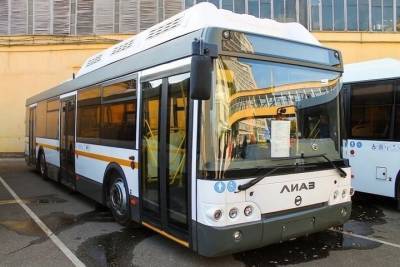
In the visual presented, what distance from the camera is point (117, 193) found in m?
7.67

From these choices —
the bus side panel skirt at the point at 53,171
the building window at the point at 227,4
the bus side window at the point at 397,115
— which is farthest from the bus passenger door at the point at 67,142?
the building window at the point at 227,4

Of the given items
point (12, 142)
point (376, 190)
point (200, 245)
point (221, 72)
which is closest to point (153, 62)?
point (221, 72)

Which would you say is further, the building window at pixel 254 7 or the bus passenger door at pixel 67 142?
the building window at pixel 254 7

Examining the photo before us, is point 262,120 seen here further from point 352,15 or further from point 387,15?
point 387,15

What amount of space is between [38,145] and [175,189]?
33.3ft

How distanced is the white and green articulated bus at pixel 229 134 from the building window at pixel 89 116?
141 centimetres

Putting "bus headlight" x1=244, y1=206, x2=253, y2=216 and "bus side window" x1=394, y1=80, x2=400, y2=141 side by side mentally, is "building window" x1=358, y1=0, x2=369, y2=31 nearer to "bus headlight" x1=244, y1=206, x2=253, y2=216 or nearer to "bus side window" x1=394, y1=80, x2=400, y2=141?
"bus side window" x1=394, y1=80, x2=400, y2=141

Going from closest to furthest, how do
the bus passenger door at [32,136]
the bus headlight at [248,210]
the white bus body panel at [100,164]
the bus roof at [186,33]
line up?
1. the bus headlight at [248,210]
2. the bus roof at [186,33]
3. the white bus body panel at [100,164]
4. the bus passenger door at [32,136]

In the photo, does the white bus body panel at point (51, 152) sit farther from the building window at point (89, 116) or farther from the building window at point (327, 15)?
the building window at point (327, 15)

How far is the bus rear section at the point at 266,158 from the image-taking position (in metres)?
5.18

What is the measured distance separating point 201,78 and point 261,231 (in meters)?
1.89

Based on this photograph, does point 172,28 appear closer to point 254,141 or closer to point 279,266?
point 254,141

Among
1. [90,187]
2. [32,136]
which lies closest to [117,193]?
[90,187]

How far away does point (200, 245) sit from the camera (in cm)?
526
